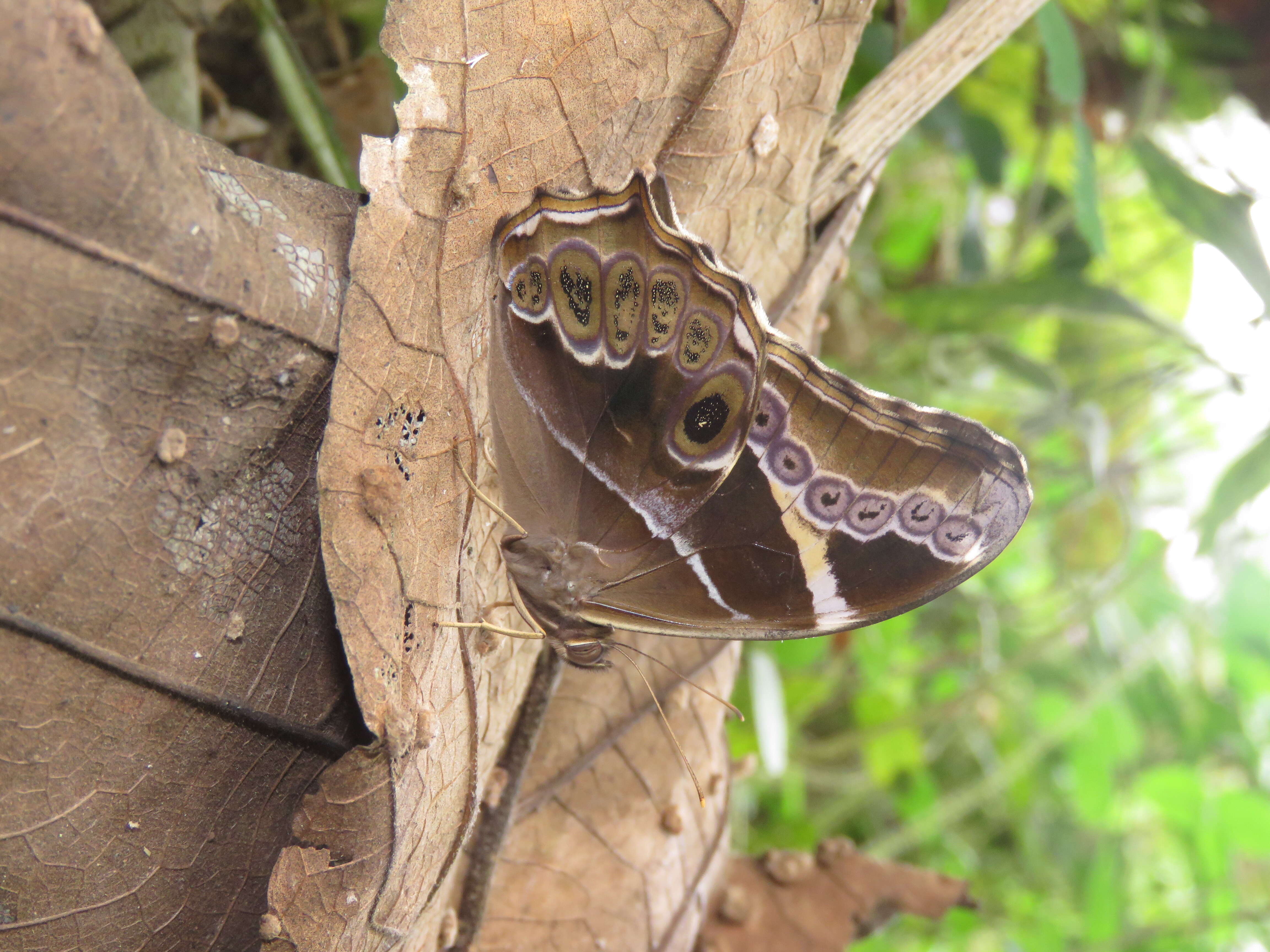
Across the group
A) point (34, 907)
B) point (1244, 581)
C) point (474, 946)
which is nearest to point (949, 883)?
point (474, 946)

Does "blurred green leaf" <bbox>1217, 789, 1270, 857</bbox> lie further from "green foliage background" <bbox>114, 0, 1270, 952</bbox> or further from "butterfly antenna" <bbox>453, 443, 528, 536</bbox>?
"butterfly antenna" <bbox>453, 443, 528, 536</bbox>

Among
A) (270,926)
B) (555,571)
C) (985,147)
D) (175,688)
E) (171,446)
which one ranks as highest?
(985,147)

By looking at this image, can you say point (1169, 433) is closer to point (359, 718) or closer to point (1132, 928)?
point (1132, 928)

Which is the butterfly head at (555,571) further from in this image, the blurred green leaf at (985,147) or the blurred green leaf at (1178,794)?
the blurred green leaf at (1178,794)

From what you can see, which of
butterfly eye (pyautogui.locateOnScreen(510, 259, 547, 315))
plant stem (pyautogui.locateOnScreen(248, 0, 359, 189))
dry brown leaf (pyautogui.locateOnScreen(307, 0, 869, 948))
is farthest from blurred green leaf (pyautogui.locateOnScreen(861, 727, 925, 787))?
plant stem (pyautogui.locateOnScreen(248, 0, 359, 189))

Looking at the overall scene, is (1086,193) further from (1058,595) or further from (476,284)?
(1058,595)

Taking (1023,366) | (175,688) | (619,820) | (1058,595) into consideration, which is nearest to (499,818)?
(619,820)

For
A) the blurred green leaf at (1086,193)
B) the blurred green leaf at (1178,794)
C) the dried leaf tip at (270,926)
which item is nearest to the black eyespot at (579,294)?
the dried leaf tip at (270,926)
